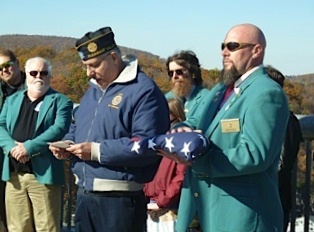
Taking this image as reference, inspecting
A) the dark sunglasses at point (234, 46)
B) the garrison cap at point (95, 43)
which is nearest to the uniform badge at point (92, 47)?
the garrison cap at point (95, 43)

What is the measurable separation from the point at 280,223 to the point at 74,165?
4.28 feet

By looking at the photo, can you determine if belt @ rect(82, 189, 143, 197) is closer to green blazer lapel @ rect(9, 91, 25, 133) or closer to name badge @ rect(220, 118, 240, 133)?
name badge @ rect(220, 118, 240, 133)

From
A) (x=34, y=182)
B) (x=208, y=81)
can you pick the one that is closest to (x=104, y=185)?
(x=34, y=182)

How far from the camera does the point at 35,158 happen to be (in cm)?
514

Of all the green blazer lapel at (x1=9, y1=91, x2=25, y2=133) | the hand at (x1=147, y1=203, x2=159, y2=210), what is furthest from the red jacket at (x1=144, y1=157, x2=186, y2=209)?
the green blazer lapel at (x1=9, y1=91, x2=25, y2=133)

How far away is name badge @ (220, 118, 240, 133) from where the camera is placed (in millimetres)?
3199

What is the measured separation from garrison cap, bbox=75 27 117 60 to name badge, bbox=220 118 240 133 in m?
0.93

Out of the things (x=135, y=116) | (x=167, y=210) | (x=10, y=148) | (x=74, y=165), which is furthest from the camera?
(x=10, y=148)

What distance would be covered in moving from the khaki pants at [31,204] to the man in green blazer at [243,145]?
209cm

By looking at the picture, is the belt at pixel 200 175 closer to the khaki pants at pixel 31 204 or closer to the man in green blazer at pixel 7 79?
the khaki pants at pixel 31 204

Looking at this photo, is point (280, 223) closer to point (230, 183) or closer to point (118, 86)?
point (230, 183)

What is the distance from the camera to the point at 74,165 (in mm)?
3914

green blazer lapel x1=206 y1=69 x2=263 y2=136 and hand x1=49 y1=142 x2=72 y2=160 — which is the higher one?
green blazer lapel x1=206 y1=69 x2=263 y2=136

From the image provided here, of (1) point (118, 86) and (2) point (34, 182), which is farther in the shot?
(2) point (34, 182)
